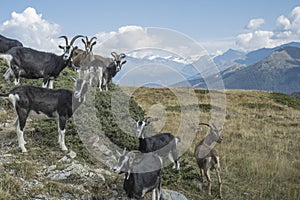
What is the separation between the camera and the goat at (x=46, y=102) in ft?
32.8

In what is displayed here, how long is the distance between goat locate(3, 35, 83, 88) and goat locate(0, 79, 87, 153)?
3.50m

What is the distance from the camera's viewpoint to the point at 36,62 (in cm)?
1430

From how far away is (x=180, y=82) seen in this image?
11.5m

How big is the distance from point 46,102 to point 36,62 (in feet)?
14.3

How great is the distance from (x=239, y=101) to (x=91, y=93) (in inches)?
1146

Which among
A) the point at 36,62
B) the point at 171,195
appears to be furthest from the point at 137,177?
the point at 36,62

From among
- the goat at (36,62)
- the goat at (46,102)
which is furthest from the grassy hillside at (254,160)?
the goat at (36,62)

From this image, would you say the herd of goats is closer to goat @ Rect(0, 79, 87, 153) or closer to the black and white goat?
goat @ Rect(0, 79, 87, 153)

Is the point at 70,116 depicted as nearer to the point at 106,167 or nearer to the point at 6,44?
the point at 106,167

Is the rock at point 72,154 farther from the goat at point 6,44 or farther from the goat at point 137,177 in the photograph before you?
the goat at point 6,44

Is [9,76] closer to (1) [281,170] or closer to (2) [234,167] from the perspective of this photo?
(2) [234,167]

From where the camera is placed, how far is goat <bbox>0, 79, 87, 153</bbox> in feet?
32.8

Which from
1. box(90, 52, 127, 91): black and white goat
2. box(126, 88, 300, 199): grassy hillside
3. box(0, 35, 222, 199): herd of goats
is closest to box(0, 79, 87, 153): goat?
box(0, 35, 222, 199): herd of goats

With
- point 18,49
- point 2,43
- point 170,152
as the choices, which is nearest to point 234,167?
point 170,152
